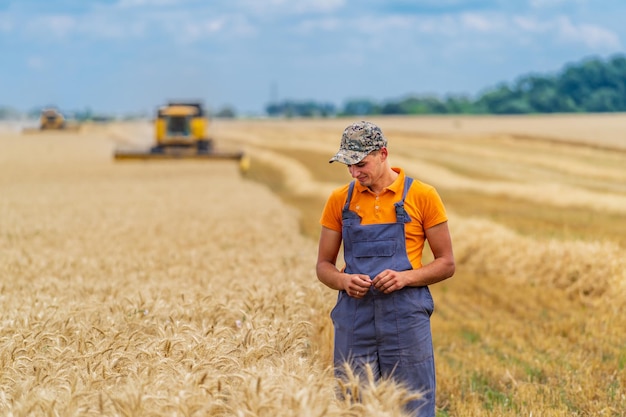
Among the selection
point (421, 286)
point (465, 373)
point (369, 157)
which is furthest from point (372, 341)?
point (465, 373)

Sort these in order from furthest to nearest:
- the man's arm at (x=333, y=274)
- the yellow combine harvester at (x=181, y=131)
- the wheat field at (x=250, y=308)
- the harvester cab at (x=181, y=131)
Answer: the harvester cab at (x=181, y=131), the yellow combine harvester at (x=181, y=131), the man's arm at (x=333, y=274), the wheat field at (x=250, y=308)

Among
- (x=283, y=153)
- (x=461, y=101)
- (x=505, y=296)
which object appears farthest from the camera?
(x=461, y=101)

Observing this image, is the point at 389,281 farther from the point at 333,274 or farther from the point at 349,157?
the point at 349,157

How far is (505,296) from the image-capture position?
43.6 feet

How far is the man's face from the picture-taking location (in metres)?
5.13

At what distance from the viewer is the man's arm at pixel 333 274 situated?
201 inches

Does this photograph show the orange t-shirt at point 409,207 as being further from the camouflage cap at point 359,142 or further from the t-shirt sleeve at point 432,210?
the camouflage cap at point 359,142

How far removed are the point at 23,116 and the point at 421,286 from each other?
581 feet

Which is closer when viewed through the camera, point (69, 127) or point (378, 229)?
point (378, 229)

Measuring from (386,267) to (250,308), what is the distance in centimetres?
194

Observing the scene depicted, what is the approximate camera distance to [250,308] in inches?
Result: 270

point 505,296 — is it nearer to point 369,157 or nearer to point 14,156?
point 369,157

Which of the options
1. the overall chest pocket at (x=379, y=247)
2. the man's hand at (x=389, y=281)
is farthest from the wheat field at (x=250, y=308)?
the overall chest pocket at (x=379, y=247)

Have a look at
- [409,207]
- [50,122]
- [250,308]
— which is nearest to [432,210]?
[409,207]
